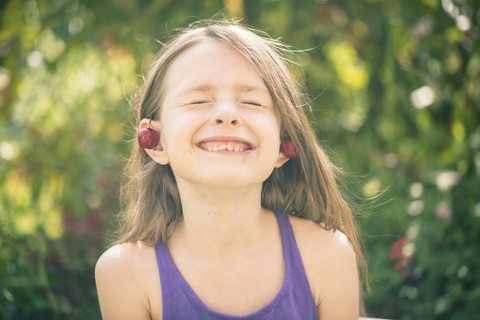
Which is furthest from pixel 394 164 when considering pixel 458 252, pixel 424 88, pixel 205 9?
pixel 205 9

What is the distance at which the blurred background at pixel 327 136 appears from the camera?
2.61 metres

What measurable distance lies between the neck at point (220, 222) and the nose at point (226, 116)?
0.91 feet

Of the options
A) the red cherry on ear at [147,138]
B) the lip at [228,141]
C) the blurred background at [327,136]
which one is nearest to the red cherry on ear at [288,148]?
the lip at [228,141]

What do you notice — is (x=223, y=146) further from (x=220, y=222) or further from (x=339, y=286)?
(x=339, y=286)

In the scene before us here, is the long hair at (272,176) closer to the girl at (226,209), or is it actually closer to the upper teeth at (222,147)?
the girl at (226,209)

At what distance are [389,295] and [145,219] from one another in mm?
1513

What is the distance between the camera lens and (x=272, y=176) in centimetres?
212

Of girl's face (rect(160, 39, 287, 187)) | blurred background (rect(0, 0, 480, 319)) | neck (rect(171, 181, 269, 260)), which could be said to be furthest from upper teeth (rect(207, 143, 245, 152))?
blurred background (rect(0, 0, 480, 319))

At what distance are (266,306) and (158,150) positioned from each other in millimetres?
700

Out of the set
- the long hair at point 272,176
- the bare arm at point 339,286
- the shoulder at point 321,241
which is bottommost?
the bare arm at point 339,286

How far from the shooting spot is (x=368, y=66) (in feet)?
11.8

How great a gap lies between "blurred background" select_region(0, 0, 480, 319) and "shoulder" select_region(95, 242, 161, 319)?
33.2 inches

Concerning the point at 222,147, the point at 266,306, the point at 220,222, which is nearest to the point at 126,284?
the point at 220,222

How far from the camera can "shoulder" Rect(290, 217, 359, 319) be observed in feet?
6.15
